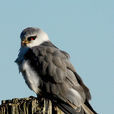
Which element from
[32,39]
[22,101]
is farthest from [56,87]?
[22,101]

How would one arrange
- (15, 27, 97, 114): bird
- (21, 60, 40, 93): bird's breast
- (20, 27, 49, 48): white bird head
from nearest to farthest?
(15, 27, 97, 114): bird → (21, 60, 40, 93): bird's breast → (20, 27, 49, 48): white bird head

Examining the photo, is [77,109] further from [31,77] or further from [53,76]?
[31,77]

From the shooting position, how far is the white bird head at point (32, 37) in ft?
30.3

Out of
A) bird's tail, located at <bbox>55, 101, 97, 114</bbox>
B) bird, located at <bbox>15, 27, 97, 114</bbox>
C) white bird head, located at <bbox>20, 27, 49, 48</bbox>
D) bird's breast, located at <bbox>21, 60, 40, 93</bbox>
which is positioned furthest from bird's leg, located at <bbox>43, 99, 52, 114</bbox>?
white bird head, located at <bbox>20, 27, 49, 48</bbox>

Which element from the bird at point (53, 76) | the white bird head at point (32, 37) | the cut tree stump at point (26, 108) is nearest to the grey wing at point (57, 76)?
the bird at point (53, 76)

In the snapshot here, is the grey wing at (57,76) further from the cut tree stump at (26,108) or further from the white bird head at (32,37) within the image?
the cut tree stump at (26,108)

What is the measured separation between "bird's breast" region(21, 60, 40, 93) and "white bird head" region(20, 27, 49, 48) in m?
0.98

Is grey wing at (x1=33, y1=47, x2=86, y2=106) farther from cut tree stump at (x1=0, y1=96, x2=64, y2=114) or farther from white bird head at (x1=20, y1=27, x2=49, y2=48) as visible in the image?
cut tree stump at (x1=0, y1=96, x2=64, y2=114)

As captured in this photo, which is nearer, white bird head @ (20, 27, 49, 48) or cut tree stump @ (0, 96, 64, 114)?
cut tree stump @ (0, 96, 64, 114)

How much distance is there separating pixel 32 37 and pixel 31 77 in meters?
1.58

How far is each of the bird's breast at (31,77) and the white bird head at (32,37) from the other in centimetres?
98

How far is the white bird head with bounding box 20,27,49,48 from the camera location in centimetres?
924

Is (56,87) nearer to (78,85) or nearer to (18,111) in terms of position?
(78,85)

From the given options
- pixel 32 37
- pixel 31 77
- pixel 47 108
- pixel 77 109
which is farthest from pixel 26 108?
pixel 32 37
